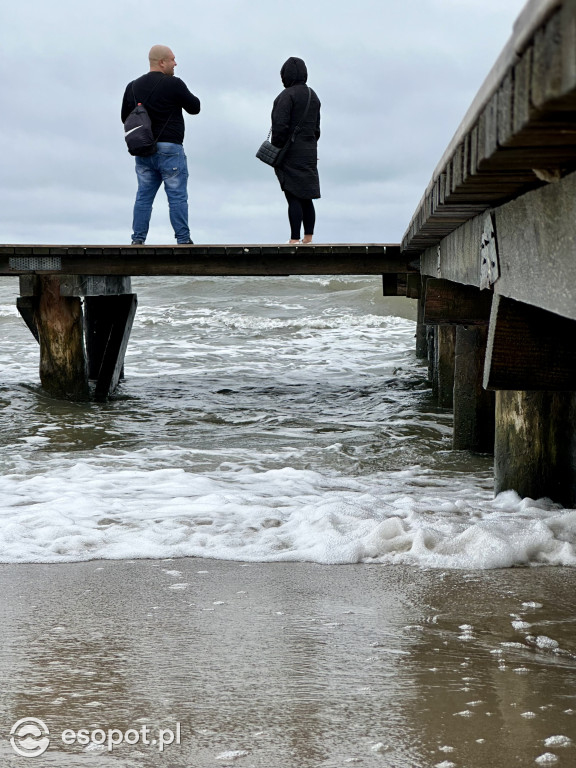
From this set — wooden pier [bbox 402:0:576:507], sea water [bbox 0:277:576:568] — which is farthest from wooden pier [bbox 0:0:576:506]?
sea water [bbox 0:277:576:568]

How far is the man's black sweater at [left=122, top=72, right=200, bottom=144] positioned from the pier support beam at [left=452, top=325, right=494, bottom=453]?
3.71 m

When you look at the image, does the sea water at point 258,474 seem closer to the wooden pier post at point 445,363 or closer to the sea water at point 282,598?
the sea water at point 282,598

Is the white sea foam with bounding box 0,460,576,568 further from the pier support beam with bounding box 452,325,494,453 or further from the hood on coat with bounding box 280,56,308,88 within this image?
the hood on coat with bounding box 280,56,308,88

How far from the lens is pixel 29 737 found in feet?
7.06

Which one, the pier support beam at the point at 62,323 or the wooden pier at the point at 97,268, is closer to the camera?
the wooden pier at the point at 97,268

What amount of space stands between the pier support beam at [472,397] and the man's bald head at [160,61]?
13.5 ft

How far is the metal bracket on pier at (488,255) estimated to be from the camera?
3381 millimetres

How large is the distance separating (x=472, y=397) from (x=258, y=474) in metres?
1.81

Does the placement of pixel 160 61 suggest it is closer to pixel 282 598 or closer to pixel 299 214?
pixel 299 214

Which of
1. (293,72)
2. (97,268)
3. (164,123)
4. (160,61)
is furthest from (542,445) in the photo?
(97,268)

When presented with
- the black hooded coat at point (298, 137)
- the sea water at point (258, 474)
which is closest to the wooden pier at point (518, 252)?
the sea water at point (258, 474)

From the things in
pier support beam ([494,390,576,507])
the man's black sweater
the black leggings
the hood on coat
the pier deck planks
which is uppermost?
the hood on coat

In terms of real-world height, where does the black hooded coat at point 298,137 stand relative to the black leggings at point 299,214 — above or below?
above

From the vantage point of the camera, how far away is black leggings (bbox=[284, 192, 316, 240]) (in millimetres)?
9039
